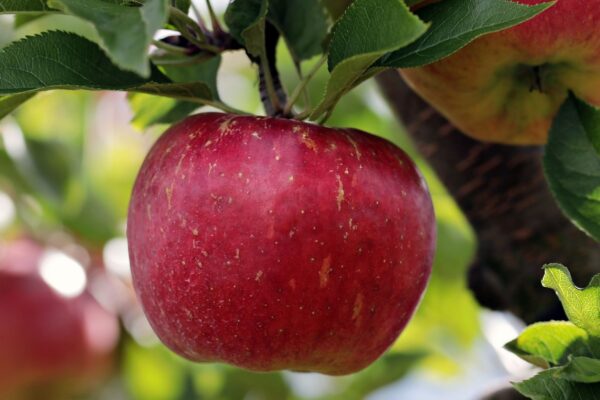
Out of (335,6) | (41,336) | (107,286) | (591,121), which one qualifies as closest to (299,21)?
(335,6)

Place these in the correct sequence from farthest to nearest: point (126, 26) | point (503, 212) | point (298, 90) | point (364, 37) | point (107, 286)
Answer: point (107, 286) < point (503, 212) < point (298, 90) < point (364, 37) < point (126, 26)

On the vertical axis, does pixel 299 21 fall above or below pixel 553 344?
above

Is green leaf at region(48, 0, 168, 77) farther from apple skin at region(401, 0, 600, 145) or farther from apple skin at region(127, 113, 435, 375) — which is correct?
apple skin at region(401, 0, 600, 145)

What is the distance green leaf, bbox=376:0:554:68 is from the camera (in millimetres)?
634

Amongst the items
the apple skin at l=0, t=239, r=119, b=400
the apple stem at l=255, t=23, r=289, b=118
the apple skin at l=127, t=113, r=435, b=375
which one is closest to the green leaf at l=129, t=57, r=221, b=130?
the apple stem at l=255, t=23, r=289, b=118

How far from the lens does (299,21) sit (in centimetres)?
84

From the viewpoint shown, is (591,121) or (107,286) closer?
(591,121)

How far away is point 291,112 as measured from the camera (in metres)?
0.78

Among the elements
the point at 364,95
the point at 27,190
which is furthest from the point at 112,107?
the point at 364,95

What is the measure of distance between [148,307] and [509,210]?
613 mm

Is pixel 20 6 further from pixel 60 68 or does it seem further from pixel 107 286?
pixel 107 286

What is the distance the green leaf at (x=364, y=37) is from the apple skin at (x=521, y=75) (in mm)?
122

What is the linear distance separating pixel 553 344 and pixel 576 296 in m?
0.08

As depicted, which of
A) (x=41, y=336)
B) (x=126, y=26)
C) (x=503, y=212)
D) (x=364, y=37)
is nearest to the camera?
(x=126, y=26)
